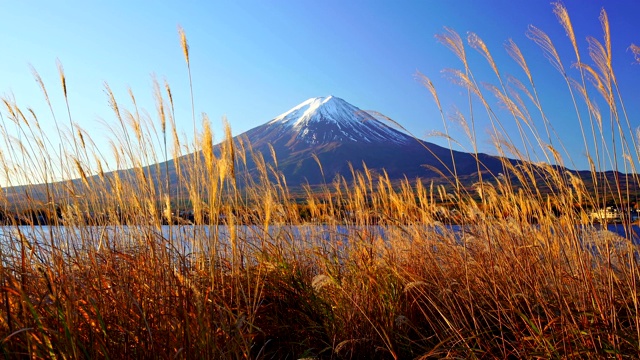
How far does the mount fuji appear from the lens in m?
68.5

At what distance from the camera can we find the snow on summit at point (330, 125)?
256 feet

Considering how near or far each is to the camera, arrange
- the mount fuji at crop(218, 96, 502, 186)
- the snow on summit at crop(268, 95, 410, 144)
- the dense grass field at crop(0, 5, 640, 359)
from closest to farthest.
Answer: the dense grass field at crop(0, 5, 640, 359), the mount fuji at crop(218, 96, 502, 186), the snow on summit at crop(268, 95, 410, 144)

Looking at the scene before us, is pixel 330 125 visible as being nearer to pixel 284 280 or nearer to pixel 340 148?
pixel 340 148

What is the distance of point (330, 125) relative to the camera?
282ft

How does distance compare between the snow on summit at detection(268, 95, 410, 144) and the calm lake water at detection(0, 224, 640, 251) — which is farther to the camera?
the snow on summit at detection(268, 95, 410, 144)

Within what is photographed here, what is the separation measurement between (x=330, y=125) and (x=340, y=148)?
9619mm

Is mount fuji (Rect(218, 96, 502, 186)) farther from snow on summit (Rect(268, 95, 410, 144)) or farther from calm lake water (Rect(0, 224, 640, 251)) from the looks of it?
calm lake water (Rect(0, 224, 640, 251))

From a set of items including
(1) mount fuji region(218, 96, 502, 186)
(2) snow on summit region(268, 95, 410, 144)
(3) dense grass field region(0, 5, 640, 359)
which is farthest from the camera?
(2) snow on summit region(268, 95, 410, 144)

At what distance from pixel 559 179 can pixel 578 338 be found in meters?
0.76

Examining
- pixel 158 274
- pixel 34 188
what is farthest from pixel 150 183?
pixel 34 188

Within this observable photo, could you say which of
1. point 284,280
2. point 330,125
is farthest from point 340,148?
point 284,280

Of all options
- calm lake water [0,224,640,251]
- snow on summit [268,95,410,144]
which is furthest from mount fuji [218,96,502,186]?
calm lake water [0,224,640,251]

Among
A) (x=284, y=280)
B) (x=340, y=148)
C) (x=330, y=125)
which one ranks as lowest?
(x=284, y=280)

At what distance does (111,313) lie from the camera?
1897 mm
